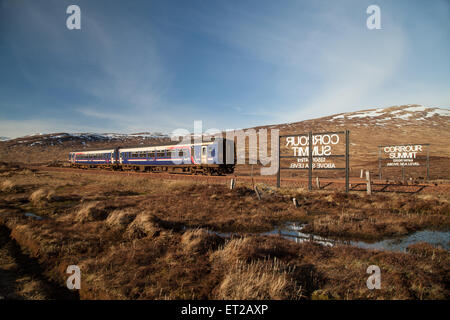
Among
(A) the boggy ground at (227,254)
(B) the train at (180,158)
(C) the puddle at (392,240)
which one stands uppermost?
(B) the train at (180,158)

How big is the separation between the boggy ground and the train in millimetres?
12077

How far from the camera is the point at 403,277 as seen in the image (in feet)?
14.4

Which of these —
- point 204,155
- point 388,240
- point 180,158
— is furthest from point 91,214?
point 180,158

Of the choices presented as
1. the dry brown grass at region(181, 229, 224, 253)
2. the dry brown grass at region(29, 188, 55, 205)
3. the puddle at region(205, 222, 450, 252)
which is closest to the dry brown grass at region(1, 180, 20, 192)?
the dry brown grass at region(29, 188, 55, 205)

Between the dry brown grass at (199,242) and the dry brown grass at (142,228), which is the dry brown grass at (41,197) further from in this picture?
the dry brown grass at (199,242)

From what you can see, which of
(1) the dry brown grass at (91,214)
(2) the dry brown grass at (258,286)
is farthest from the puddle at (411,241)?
(1) the dry brown grass at (91,214)

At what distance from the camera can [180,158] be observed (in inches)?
1009

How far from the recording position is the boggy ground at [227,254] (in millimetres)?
4082

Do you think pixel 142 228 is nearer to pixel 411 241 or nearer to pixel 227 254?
pixel 227 254

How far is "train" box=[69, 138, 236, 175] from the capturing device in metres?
22.9

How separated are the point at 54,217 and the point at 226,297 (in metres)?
8.60

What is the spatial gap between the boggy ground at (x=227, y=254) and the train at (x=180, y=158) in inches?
475

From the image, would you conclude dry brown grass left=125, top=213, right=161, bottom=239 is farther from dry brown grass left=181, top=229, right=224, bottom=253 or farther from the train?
the train

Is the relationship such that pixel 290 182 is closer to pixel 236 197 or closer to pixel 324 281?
pixel 236 197
